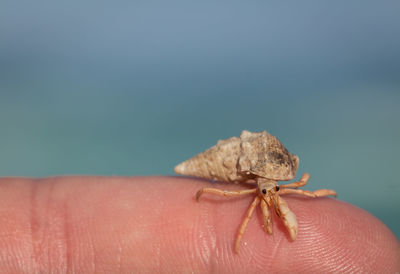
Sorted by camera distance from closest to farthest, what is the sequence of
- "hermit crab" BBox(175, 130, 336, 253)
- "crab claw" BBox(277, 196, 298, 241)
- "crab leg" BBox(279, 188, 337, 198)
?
"crab claw" BBox(277, 196, 298, 241)
"hermit crab" BBox(175, 130, 336, 253)
"crab leg" BBox(279, 188, 337, 198)

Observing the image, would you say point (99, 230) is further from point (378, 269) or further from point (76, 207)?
point (378, 269)

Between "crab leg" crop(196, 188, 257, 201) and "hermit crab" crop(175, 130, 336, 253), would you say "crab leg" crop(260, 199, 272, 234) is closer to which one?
"hermit crab" crop(175, 130, 336, 253)

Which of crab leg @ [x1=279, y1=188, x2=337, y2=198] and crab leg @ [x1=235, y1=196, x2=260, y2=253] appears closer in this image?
crab leg @ [x1=235, y1=196, x2=260, y2=253]

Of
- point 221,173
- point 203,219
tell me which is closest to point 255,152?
point 221,173

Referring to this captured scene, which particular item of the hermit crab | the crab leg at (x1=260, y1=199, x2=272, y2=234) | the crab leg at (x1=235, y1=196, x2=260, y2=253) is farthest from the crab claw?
the crab leg at (x1=235, y1=196, x2=260, y2=253)

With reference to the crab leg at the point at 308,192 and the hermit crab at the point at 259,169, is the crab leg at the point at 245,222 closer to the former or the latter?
the hermit crab at the point at 259,169

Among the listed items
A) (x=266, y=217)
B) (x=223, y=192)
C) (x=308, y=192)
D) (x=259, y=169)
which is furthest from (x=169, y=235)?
(x=308, y=192)

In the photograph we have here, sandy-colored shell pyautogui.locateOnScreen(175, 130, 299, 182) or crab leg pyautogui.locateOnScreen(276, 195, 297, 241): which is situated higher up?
sandy-colored shell pyautogui.locateOnScreen(175, 130, 299, 182)

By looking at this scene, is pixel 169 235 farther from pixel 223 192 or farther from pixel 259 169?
pixel 259 169
